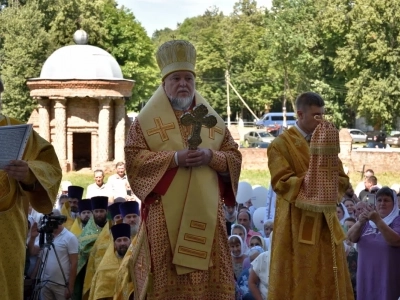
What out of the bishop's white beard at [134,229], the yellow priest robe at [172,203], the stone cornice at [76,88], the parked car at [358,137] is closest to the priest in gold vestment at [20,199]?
the yellow priest robe at [172,203]

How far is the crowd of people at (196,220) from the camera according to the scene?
5.26 m

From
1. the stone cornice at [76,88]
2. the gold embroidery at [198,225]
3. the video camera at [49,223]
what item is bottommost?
the video camera at [49,223]

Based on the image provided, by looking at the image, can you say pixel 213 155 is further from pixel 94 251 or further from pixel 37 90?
pixel 37 90

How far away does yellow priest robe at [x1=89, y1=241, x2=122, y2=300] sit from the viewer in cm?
783

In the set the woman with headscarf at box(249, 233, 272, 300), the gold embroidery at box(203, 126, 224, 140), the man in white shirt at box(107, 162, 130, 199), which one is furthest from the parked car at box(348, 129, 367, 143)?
the gold embroidery at box(203, 126, 224, 140)

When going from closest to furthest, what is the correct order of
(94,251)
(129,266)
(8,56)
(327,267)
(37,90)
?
(129,266) < (327,267) < (94,251) < (37,90) < (8,56)

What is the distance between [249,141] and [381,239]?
147 ft

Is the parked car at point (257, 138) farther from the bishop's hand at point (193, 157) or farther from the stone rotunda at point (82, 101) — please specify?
the bishop's hand at point (193, 157)

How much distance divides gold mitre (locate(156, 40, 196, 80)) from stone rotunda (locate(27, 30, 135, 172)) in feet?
71.1

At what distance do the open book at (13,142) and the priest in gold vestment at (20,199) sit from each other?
75mm

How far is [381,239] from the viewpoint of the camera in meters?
7.37

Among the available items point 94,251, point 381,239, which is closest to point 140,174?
point 381,239

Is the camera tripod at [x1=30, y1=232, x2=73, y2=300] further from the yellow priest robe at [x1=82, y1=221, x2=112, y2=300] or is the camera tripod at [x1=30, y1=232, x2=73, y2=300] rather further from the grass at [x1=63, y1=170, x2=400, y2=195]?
the grass at [x1=63, y1=170, x2=400, y2=195]

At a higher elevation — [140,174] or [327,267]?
[140,174]
